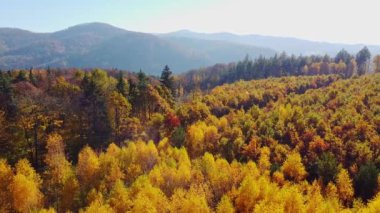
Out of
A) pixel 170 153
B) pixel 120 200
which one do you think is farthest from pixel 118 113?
pixel 120 200

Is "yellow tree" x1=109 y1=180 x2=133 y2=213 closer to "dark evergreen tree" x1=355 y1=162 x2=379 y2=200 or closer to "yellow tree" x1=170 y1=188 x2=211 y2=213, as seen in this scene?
"yellow tree" x1=170 y1=188 x2=211 y2=213

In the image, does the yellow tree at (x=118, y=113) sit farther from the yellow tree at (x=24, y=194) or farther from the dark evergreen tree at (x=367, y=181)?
the dark evergreen tree at (x=367, y=181)

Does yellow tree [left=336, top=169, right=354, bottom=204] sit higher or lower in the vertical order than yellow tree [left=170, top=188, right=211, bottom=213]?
lower

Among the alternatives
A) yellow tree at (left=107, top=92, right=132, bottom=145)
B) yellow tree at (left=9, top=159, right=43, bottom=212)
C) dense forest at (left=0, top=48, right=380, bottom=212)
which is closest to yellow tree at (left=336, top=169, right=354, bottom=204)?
dense forest at (left=0, top=48, right=380, bottom=212)

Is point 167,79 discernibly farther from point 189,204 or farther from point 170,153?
point 189,204

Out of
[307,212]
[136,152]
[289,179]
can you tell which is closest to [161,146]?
[136,152]

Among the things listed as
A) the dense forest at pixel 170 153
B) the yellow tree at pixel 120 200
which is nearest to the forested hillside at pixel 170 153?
the yellow tree at pixel 120 200
